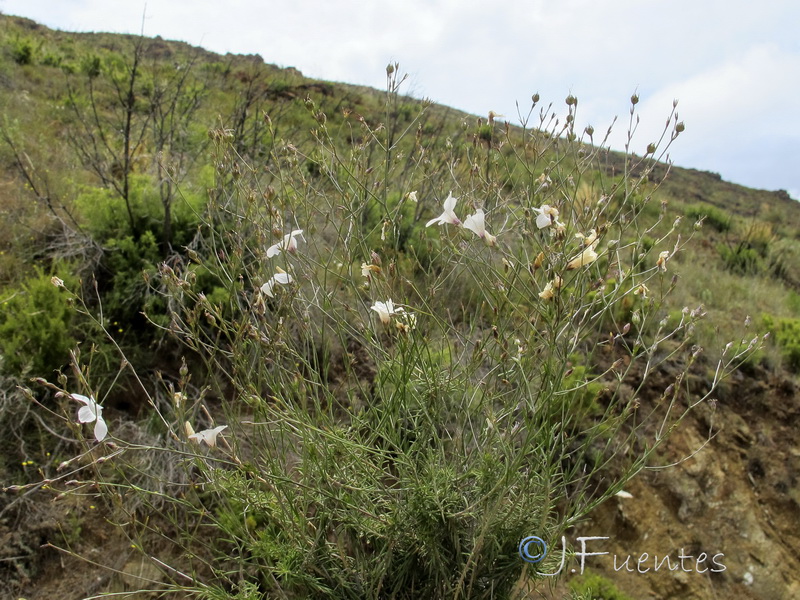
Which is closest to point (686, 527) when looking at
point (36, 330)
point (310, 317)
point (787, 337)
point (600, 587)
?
point (600, 587)

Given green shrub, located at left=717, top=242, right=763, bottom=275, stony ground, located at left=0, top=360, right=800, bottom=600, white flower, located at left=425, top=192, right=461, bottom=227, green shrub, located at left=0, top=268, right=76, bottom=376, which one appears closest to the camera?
white flower, located at left=425, top=192, right=461, bottom=227

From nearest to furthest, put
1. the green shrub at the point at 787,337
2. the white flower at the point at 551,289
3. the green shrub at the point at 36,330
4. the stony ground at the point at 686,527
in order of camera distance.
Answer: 1. the white flower at the point at 551,289
2. the stony ground at the point at 686,527
3. the green shrub at the point at 36,330
4. the green shrub at the point at 787,337

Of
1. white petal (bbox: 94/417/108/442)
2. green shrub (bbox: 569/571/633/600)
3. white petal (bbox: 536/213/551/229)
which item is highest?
white petal (bbox: 536/213/551/229)

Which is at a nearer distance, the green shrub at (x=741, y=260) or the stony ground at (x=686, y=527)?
the stony ground at (x=686, y=527)

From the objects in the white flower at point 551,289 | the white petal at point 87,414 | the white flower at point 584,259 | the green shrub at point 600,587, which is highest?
the white flower at point 584,259

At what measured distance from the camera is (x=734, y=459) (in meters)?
3.85

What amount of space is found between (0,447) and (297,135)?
387cm

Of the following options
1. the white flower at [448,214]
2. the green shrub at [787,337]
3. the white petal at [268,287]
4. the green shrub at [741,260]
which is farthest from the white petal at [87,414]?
the green shrub at [741,260]

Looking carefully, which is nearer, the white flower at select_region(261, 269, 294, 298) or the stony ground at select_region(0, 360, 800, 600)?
the white flower at select_region(261, 269, 294, 298)

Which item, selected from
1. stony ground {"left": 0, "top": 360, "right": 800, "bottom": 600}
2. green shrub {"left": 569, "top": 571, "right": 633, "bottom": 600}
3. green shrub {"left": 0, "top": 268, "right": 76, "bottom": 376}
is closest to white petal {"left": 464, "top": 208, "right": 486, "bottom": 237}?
stony ground {"left": 0, "top": 360, "right": 800, "bottom": 600}

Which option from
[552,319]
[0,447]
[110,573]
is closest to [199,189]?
[0,447]

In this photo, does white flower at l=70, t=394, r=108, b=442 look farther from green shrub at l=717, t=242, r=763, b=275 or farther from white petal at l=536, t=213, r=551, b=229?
green shrub at l=717, t=242, r=763, b=275

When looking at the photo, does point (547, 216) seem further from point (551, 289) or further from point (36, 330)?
point (36, 330)

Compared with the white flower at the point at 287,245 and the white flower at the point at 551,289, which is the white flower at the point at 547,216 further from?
the white flower at the point at 287,245
